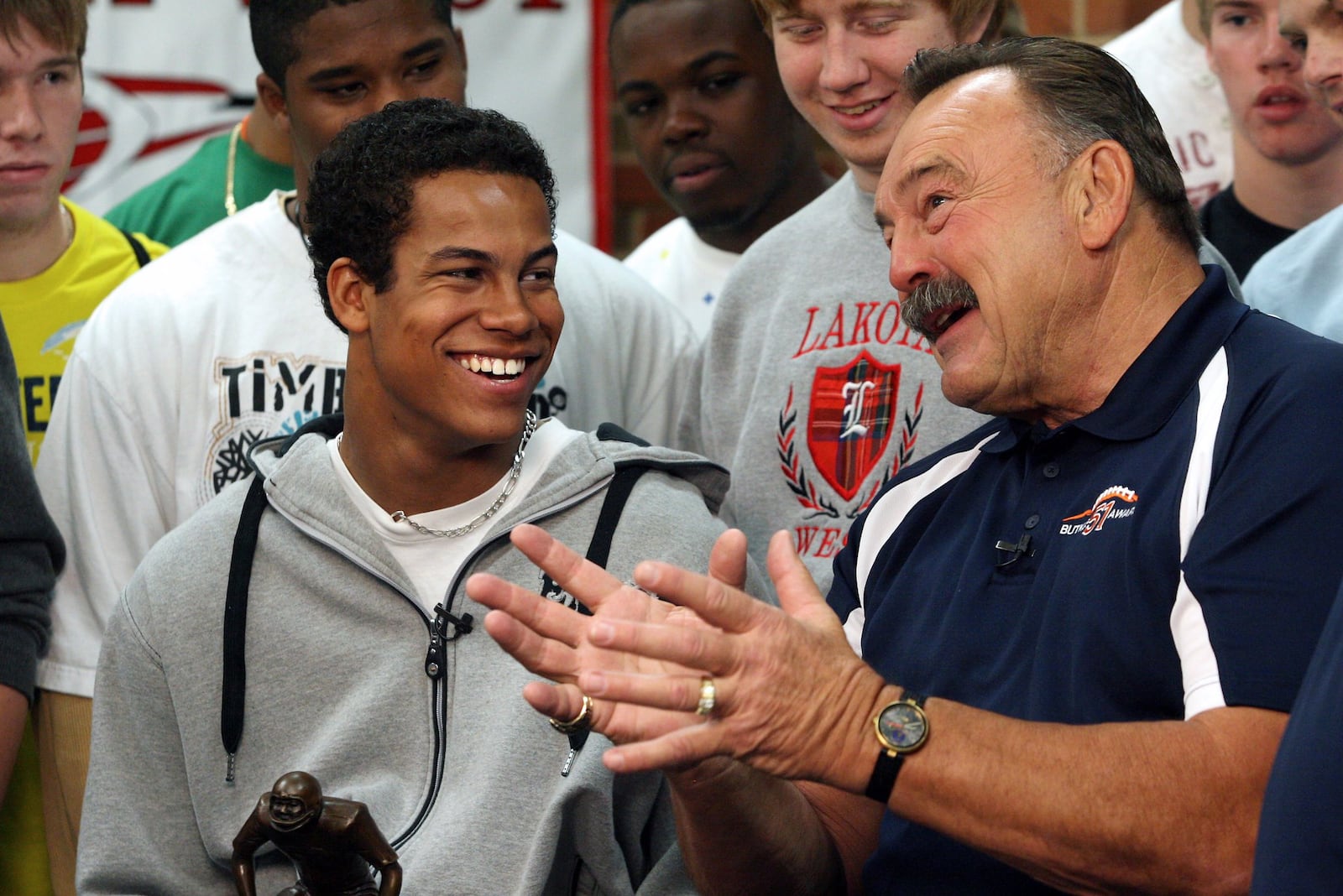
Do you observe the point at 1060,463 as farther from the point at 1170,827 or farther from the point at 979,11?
the point at 979,11

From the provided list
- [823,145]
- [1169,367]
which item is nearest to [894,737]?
[1169,367]

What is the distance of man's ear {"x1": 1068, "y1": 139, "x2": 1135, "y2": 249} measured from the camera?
75.7 inches

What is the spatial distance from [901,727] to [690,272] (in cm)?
199

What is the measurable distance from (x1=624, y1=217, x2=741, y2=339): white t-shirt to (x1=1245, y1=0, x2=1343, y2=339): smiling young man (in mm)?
1165

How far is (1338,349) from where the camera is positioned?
5.86 feet

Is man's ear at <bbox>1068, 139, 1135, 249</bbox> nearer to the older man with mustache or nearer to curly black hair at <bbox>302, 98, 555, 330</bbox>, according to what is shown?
the older man with mustache

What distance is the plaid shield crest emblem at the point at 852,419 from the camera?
2514 millimetres

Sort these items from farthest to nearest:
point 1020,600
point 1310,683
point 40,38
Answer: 1. point 40,38
2. point 1020,600
3. point 1310,683

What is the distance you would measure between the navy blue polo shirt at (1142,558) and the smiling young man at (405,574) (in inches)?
15.5

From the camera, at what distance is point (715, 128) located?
3.39 metres

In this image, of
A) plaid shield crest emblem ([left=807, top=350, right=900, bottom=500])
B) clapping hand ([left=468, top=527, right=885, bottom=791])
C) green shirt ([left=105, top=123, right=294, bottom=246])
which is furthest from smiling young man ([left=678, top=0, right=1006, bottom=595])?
green shirt ([left=105, top=123, right=294, bottom=246])

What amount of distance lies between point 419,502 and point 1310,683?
1.29m

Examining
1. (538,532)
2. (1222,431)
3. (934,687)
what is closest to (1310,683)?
(1222,431)

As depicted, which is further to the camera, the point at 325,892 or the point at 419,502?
the point at 419,502
